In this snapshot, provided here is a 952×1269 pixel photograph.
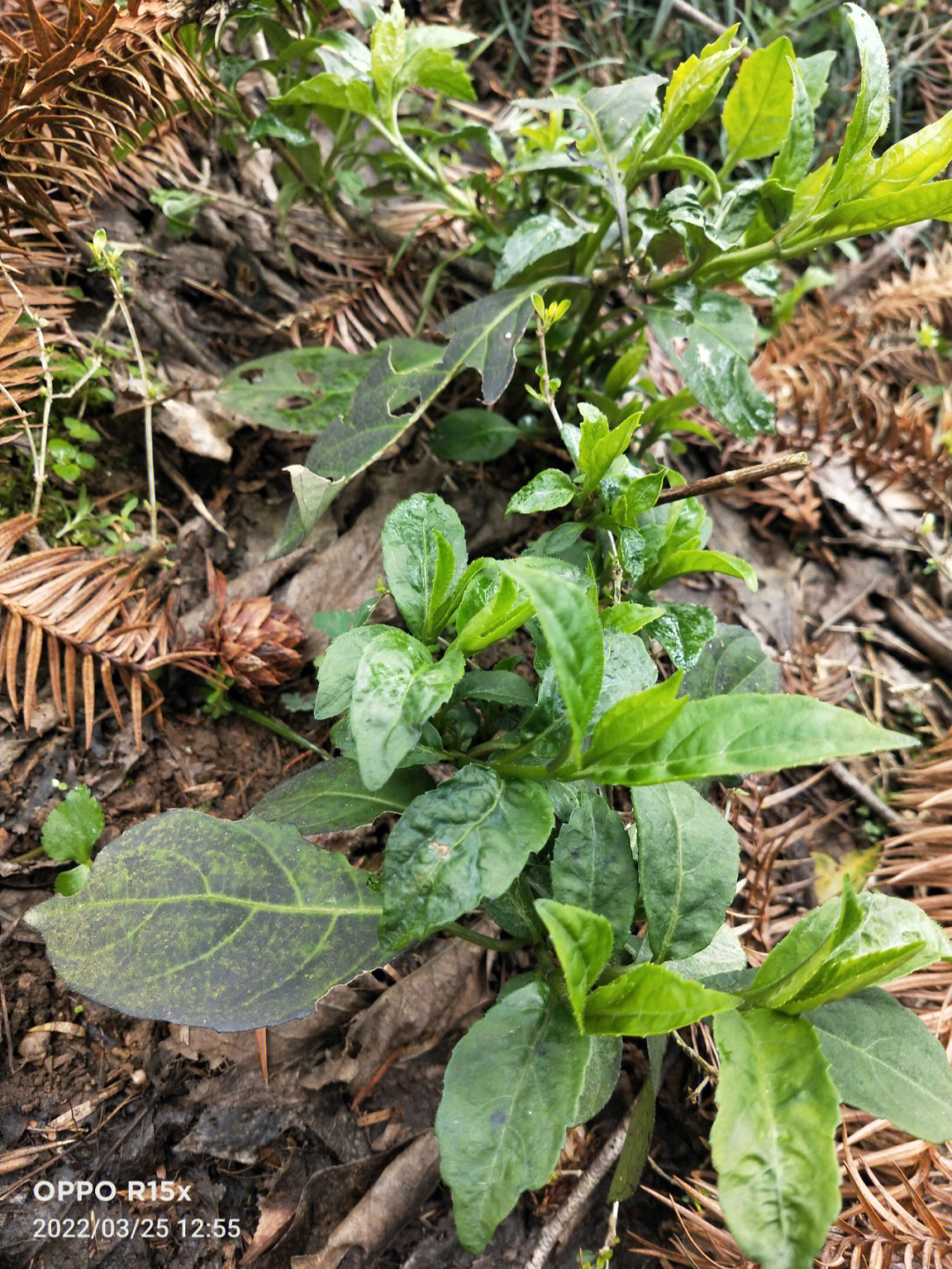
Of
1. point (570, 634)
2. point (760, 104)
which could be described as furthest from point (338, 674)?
point (760, 104)

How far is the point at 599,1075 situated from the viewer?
1.20 meters

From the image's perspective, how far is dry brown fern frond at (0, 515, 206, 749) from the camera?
1.52 m

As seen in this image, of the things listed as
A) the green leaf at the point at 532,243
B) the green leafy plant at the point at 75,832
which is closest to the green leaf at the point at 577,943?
the green leafy plant at the point at 75,832

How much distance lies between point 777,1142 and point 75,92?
7.17ft

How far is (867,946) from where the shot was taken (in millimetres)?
1188

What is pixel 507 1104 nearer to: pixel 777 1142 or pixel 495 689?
pixel 777 1142

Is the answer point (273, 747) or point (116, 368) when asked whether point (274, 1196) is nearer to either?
point (273, 747)

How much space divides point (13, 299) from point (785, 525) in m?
2.23

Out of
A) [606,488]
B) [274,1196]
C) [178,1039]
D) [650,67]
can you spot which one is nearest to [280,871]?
[178,1039]

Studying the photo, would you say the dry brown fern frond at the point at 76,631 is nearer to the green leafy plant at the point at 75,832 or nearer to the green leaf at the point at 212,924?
the green leafy plant at the point at 75,832

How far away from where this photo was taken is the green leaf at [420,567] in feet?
4.25

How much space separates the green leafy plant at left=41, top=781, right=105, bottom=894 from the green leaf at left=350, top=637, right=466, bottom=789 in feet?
2.45

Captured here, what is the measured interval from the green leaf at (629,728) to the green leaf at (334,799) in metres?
0.38

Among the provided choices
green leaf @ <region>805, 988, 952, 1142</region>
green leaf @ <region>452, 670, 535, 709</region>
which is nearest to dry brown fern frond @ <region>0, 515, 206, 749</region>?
green leaf @ <region>452, 670, 535, 709</region>
